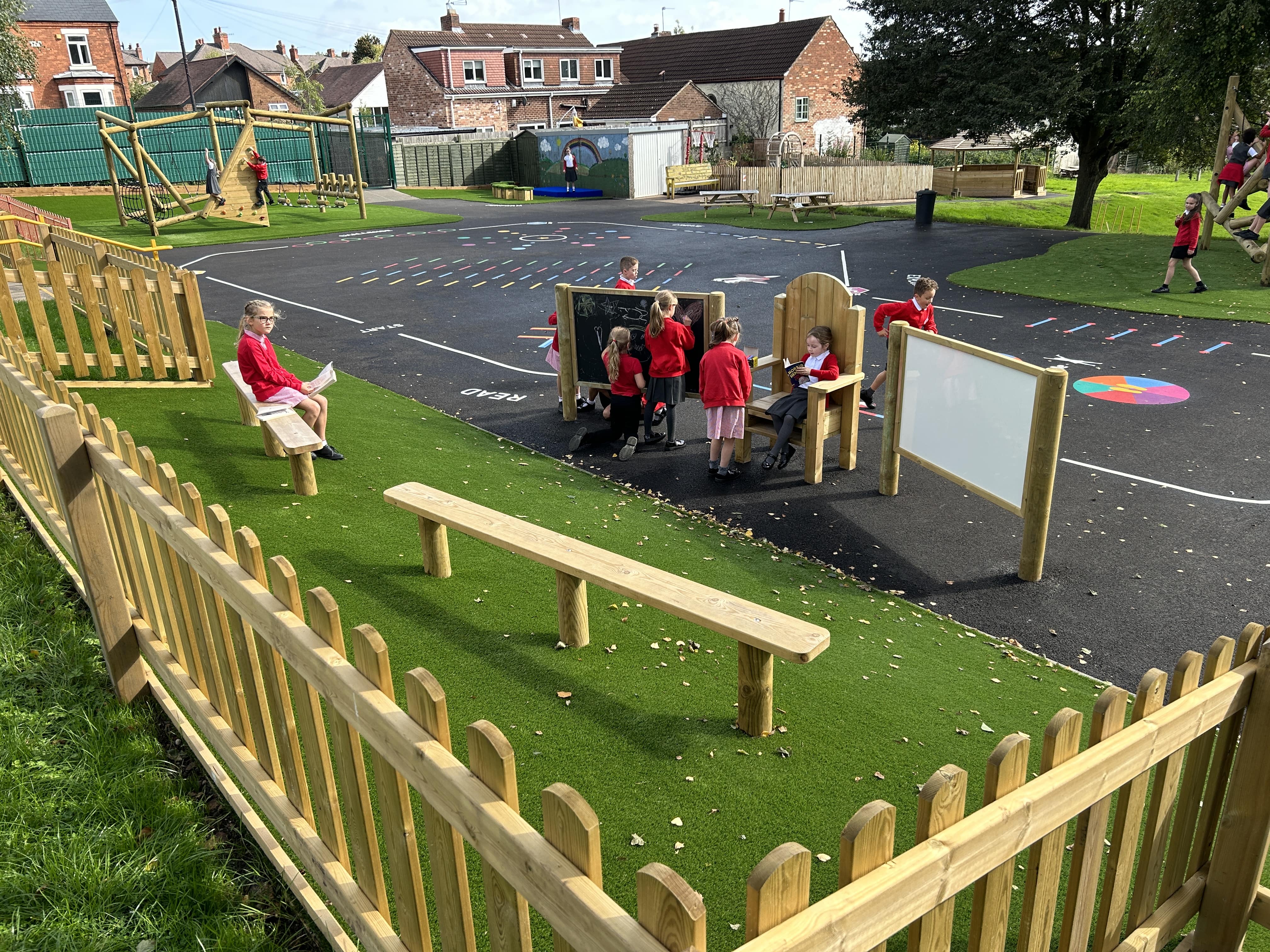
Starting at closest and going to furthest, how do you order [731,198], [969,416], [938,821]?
[938,821] < [969,416] < [731,198]

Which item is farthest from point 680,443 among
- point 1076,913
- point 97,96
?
point 97,96

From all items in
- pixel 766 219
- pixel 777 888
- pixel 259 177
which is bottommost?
pixel 766 219

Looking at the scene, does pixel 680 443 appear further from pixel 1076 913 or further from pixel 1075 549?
pixel 1076 913

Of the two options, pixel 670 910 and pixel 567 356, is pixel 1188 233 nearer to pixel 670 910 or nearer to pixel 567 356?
pixel 567 356

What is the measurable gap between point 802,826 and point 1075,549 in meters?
4.79

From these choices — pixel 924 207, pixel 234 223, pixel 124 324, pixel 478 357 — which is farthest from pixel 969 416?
pixel 234 223

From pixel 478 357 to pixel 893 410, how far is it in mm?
7787

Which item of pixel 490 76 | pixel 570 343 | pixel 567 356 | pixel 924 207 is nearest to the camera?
pixel 570 343

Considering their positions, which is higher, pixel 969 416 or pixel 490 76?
pixel 490 76

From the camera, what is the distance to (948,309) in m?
18.2

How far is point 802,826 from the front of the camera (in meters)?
4.17

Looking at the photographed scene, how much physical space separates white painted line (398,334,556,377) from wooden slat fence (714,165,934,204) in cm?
2290

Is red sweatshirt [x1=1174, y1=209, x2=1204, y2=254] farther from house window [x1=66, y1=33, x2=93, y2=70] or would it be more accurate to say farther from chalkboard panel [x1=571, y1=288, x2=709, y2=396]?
house window [x1=66, y1=33, x2=93, y2=70]

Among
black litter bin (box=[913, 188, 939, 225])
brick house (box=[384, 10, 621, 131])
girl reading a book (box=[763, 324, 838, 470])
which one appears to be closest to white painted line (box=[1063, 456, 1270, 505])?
girl reading a book (box=[763, 324, 838, 470])
